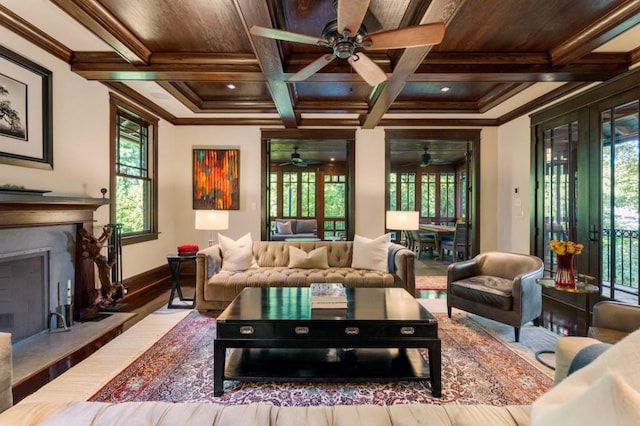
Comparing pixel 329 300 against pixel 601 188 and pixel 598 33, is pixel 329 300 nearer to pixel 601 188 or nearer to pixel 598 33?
pixel 598 33

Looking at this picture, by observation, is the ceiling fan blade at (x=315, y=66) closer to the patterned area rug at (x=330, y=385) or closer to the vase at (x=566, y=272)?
the patterned area rug at (x=330, y=385)

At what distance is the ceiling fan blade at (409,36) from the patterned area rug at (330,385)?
236 cm

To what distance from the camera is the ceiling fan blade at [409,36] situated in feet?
6.41

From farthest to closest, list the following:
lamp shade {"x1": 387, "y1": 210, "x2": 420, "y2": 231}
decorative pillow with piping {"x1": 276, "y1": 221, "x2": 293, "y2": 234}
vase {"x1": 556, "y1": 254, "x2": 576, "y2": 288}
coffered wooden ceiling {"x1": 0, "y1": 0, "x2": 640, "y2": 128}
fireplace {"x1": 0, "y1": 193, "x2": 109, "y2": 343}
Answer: decorative pillow with piping {"x1": 276, "y1": 221, "x2": 293, "y2": 234} → lamp shade {"x1": 387, "y1": 210, "x2": 420, "y2": 231} → vase {"x1": 556, "y1": 254, "x2": 576, "y2": 288} → fireplace {"x1": 0, "y1": 193, "x2": 109, "y2": 343} → coffered wooden ceiling {"x1": 0, "y1": 0, "x2": 640, "y2": 128}

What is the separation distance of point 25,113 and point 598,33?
509 cm

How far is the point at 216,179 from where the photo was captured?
17.8 feet

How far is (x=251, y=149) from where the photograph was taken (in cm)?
543

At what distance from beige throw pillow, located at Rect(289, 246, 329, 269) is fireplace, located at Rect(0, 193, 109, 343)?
2.28 metres

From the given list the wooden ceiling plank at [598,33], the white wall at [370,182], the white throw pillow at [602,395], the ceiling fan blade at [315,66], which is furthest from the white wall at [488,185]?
the white throw pillow at [602,395]

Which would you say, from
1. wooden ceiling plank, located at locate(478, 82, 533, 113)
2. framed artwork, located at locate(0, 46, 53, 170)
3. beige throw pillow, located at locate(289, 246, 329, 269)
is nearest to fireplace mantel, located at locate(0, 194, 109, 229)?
framed artwork, located at locate(0, 46, 53, 170)

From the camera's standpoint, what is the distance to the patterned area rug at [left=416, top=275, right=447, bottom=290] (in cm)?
486

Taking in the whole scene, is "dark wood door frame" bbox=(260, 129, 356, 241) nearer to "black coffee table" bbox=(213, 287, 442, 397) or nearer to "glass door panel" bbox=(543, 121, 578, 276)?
"glass door panel" bbox=(543, 121, 578, 276)

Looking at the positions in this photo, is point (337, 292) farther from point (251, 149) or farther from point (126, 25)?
point (251, 149)

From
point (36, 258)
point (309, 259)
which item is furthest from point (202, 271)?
point (36, 258)
